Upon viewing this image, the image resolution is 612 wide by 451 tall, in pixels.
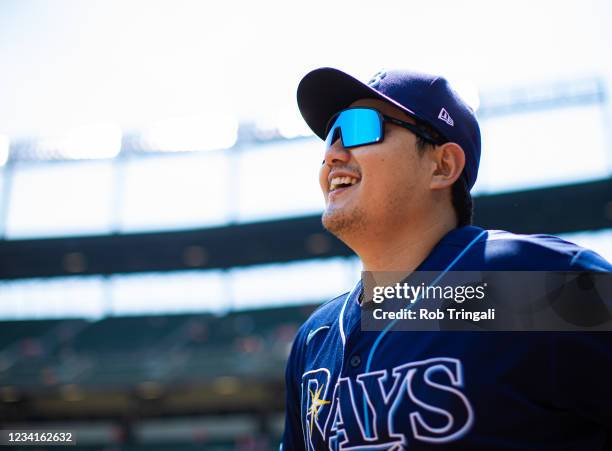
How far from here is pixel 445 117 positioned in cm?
188

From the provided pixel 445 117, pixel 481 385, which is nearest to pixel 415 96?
pixel 445 117

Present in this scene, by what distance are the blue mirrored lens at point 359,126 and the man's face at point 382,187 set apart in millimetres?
25

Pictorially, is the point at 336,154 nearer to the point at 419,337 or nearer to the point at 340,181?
the point at 340,181

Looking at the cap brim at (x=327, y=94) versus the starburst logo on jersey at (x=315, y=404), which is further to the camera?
the cap brim at (x=327, y=94)

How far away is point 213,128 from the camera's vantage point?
86.7 feet

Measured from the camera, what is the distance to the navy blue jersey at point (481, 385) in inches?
50.4

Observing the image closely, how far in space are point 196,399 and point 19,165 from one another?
1523cm

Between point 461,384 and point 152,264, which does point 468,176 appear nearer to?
point 461,384

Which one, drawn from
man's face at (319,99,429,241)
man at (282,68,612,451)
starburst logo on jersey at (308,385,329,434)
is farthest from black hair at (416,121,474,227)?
starburst logo on jersey at (308,385,329,434)

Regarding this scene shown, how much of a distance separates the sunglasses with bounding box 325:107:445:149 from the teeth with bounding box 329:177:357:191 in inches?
4.3

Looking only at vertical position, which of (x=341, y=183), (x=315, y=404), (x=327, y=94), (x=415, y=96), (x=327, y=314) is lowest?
(x=315, y=404)

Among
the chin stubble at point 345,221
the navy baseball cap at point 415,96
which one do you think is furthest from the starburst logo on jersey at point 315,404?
the navy baseball cap at point 415,96

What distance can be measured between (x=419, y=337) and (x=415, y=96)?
2.65 ft

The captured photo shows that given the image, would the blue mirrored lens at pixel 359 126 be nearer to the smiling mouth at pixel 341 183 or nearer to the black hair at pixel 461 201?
the smiling mouth at pixel 341 183
